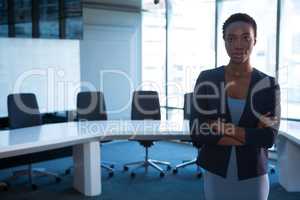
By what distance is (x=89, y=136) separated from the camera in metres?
3.68

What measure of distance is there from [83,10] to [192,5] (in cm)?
210

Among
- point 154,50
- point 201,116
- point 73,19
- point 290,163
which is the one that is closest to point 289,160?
point 290,163

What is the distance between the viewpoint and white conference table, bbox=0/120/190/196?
3.48 m

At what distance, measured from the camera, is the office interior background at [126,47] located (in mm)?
5215

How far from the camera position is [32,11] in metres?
5.20

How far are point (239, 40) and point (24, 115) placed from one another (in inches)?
143

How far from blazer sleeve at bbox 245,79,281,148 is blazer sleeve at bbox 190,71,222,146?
13 cm

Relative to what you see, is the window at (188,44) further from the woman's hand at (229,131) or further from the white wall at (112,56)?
the woman's hand at (229,131)

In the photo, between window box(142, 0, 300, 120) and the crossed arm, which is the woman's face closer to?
the crossed arm

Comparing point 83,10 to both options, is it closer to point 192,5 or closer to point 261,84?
point 192,5

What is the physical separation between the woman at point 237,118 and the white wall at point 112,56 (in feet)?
15.9

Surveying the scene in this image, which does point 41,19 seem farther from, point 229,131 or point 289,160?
point 229,131

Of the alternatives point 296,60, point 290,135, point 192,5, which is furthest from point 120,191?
point 192,5

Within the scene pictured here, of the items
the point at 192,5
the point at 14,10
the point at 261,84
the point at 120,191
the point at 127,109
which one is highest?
the point at 192,5
